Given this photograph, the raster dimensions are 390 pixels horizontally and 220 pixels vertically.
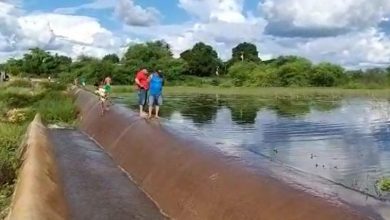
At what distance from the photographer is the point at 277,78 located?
327 ft

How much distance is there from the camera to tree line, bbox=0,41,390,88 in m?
92.8

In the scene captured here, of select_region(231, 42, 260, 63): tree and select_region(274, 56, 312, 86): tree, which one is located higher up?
select_region(231, 42, 260, 63): tree

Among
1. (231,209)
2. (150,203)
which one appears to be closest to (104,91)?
(150,203)

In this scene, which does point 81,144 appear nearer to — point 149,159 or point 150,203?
point 149,159

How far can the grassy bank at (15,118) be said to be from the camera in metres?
12.1

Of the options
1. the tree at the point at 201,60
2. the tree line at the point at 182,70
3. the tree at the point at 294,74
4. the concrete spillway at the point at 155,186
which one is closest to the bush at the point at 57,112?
the concrete spillway at the point at 155,186

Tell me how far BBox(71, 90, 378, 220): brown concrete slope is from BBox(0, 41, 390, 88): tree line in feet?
246

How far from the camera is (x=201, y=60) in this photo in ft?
381

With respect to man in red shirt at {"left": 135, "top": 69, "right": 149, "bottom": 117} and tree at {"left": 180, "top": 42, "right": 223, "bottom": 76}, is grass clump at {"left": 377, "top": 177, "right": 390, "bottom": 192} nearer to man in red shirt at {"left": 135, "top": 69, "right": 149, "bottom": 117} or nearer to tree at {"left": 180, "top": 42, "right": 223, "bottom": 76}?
man in red shirt at {"left": 135, "top": 69, "right": 149, "bottom": 117}

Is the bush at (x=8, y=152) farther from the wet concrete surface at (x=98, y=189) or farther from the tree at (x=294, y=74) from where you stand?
the tree at (x=294, y=74)

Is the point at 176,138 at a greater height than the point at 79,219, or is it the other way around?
the point at 176,138

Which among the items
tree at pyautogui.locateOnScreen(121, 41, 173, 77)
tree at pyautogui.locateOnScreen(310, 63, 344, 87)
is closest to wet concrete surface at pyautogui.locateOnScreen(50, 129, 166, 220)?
tree at pyautogui.locateOnScreen(121, 41, 173, 77)

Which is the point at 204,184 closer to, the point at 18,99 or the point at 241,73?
the point at 18,99

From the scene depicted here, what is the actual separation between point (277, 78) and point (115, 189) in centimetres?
8921
